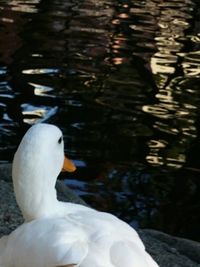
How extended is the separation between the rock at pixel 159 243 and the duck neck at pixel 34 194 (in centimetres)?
148

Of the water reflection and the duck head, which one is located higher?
the duck head

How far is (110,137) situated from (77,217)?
220 inches

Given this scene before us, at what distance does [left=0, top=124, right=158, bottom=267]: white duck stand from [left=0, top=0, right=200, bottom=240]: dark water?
342 centimetres

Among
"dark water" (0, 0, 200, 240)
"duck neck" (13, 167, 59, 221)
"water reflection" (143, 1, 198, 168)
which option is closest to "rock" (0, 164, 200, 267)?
"dark water" (0, 0, 200, 240)

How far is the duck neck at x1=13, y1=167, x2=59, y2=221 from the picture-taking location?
10.6 feet

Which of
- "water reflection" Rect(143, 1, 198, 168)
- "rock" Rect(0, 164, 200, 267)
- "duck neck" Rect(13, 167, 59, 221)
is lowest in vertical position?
"water reflection" Rect(143, 1, 198, 168)

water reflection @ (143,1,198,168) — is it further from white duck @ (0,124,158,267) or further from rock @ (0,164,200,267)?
white duck @ (0,124,158,267)

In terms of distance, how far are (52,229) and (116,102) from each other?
692 centimetres

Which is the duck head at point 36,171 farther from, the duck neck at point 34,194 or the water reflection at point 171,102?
the water reflection at point 171,102

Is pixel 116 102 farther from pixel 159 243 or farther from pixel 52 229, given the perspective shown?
pixel 52 229

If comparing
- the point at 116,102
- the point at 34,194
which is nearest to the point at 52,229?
the point at 34,194

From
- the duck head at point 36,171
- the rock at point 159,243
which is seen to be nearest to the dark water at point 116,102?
the rock at point 159,243

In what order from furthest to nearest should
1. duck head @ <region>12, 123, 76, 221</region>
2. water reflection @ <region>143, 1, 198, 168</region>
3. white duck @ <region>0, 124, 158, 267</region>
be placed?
water reflection @ <region>143, 1, 198, 168</region> < duck head @ <region>12, 123, 76, 221</region> < white duck @ <region>0, 124, 158, 267</region>

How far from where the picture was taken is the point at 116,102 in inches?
387
